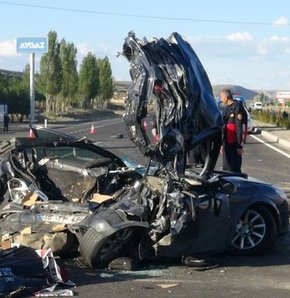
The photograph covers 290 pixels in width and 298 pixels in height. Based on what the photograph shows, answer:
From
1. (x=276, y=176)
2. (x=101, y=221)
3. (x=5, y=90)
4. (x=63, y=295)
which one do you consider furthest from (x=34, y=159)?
(x=5, y=90)

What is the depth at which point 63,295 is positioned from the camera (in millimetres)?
6387

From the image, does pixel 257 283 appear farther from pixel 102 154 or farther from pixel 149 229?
pixel 102 154

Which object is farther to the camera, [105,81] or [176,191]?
[105,81]

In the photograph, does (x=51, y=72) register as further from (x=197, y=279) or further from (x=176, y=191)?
(x=197, y=279)

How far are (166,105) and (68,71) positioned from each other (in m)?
88.3

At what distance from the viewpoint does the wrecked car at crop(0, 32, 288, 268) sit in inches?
295

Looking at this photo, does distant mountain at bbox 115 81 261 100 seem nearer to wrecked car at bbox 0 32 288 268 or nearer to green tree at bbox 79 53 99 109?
wrecked car at bbox 0 32 288 268

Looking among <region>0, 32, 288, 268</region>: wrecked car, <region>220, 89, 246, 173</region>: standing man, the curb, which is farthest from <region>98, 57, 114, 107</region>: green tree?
<region>0, 32, 288, 268</region>: wrecked car

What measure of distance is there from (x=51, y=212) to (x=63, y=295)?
162 cm

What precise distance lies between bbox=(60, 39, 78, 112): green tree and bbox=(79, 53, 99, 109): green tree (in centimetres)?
797

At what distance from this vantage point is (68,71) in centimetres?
9519

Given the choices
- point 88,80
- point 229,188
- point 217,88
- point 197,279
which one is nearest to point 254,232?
point 229,188

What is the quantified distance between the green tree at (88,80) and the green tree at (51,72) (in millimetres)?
22187

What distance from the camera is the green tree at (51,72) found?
3248 inches
